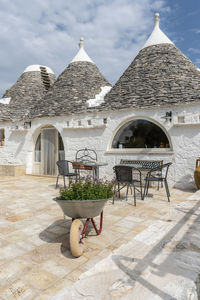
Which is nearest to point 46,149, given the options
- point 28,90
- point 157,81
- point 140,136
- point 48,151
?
point 48,151

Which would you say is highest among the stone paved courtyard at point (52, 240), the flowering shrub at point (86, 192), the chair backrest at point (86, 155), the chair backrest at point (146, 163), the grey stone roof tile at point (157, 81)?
the grey stone roof tile at point (157, 81)

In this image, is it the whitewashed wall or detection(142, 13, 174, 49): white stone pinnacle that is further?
detection(142, 13, 174, 49): white stone pinnacle

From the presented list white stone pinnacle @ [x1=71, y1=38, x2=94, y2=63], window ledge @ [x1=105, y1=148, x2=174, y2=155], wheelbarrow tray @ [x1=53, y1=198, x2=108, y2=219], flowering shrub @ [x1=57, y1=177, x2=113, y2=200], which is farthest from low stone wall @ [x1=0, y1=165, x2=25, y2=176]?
wheelbarrow tray @ [x1=53, y1=198, x2=108, y2=219]

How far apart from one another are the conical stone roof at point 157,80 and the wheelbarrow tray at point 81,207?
5791 mm

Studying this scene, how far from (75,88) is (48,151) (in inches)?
142

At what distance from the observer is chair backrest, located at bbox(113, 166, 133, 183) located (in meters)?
5.36

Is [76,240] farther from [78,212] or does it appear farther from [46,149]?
[46,149]

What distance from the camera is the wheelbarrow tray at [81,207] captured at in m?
2.87

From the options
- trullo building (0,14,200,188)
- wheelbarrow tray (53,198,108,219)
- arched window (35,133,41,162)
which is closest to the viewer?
wheelbarrow tray (53,198,108,219)

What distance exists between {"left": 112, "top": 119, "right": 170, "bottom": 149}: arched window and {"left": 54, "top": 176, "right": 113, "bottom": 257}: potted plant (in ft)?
17.4

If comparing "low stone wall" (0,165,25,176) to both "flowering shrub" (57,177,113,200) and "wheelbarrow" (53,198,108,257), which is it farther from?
"wheelbarrow" (53,198,108,257)

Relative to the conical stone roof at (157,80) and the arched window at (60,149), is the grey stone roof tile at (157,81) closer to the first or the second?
the conical stone roof at (157,80)

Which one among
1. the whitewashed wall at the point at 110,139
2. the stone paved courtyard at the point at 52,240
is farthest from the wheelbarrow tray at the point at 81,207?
the whitewashed wall at the point at 110,139

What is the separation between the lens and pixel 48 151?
11164 millimetres
